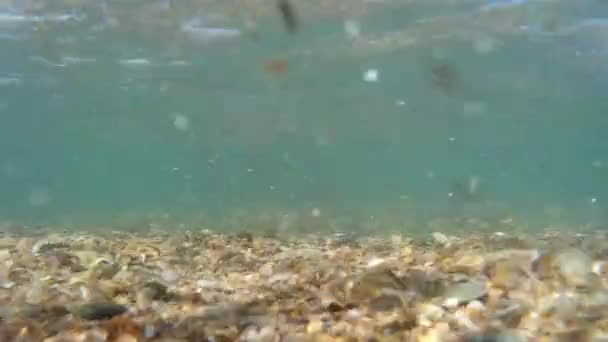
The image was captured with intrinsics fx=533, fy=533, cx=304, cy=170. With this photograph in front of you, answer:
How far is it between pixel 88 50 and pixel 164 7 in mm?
8841

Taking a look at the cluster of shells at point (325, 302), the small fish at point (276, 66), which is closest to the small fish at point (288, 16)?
the small fish at point (276, 66)

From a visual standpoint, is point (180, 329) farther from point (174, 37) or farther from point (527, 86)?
point (527, 86)

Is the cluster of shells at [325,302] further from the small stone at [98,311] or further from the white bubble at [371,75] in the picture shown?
the white bubble at [371,75]

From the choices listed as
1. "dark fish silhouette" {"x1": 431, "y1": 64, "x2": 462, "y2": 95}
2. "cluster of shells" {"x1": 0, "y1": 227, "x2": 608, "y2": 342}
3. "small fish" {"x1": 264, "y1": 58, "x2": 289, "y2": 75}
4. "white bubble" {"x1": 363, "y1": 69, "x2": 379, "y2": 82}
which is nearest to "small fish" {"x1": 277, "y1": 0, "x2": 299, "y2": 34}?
"small fish" {"x1": 264, "y1": 58, "x2": 289, "y2": 75}

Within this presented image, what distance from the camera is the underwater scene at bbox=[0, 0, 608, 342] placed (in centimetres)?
339

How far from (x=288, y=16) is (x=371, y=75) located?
14.1m

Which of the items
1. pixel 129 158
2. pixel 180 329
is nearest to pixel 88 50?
pixel 180 329

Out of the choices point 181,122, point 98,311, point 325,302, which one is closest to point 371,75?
point 181,122

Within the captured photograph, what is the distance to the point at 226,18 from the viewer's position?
20.1 metres

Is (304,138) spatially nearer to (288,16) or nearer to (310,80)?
(310,80)

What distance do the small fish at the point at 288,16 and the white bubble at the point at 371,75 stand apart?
1069 centimetres

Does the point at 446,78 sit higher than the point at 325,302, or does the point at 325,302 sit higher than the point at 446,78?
the point at 446,78

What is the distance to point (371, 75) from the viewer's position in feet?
111

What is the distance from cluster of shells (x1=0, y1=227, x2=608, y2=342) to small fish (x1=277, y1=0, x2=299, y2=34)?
48.5ft
